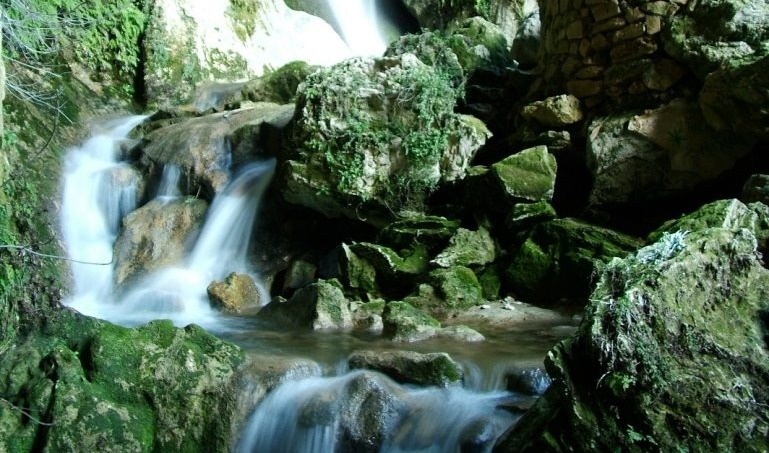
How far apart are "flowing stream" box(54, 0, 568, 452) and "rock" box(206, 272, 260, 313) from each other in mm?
148

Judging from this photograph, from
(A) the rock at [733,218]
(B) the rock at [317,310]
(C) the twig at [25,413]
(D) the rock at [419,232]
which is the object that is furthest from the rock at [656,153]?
(C) the twig at [25,413]

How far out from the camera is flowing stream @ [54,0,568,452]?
379cm

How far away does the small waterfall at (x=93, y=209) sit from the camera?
7.84 meters

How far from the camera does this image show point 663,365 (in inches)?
116

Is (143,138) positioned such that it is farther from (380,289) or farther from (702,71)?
(702,71)

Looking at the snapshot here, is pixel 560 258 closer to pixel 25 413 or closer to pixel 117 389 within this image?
pixel 117 389

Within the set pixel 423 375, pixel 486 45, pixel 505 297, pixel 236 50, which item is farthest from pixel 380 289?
pixel 236 50

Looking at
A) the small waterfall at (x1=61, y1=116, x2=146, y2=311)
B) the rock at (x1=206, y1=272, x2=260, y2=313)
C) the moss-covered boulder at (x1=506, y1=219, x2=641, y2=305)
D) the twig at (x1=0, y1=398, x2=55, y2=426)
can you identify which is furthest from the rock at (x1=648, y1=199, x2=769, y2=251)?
the small waterfall at (x1=61, y1=116, x2=146, y2=311)

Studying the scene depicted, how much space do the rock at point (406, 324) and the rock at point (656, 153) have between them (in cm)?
275

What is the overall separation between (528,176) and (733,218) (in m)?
2.74

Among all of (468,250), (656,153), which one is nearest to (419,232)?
(468,250)

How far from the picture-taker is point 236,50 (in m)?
14.6

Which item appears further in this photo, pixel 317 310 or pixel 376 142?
pixel 376 142

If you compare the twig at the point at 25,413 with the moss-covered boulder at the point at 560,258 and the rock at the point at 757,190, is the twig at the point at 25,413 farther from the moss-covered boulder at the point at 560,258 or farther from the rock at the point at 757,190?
the rock at the point at 757,190
